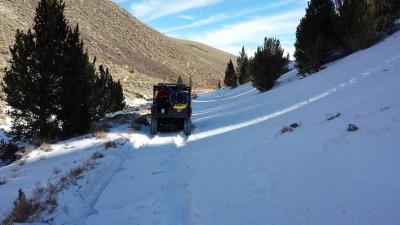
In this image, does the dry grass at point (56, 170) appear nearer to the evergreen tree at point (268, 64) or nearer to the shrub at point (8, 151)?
the shrub at point (8, 151)

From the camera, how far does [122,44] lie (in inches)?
3233

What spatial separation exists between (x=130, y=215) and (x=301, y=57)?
2144 cm

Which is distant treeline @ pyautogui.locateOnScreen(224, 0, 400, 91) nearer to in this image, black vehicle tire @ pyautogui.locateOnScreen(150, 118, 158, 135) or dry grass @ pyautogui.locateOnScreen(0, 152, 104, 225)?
black vehicle tire @ pyautogui.locateOnScreen(150, 118, 158, 135)

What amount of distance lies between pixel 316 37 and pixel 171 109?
11.5m

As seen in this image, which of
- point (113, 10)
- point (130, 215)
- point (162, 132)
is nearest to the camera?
point (130, 215)

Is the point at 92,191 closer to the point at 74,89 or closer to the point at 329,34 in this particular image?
the point at 74,89

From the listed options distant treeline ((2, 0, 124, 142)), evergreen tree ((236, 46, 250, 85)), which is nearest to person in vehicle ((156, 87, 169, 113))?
distant treeline ((2, 0, 124, 142))

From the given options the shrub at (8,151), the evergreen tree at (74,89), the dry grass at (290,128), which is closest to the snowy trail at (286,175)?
the dry grass at (290,128)

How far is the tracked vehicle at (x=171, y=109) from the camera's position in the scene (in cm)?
1753

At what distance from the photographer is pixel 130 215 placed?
23.1 ft

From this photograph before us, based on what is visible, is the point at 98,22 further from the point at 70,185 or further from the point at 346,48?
the point at 70,185

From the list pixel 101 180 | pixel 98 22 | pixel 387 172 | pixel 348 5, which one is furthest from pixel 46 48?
pixel 98 22

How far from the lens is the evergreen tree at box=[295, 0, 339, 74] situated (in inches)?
912

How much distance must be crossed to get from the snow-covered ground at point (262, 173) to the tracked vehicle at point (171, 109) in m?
3.69
